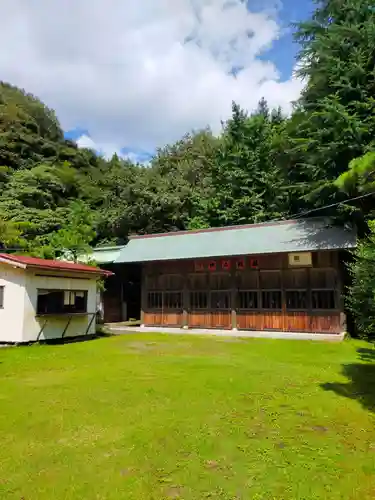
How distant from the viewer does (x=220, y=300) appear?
16.9 metres

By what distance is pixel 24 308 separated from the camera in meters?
12.3

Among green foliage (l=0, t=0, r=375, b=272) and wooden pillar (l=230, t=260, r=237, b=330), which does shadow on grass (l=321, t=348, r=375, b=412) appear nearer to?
green foliage (l=0, t=0, r=375, b=272)

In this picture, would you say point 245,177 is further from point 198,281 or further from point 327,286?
point 327,286

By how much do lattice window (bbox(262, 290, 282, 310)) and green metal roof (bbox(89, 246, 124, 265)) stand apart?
28.2 ft

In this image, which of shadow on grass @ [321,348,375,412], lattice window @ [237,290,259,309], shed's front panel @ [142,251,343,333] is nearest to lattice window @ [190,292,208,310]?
shed's front panel @ [142,251,343,333]

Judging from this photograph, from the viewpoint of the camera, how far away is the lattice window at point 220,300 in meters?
16.7

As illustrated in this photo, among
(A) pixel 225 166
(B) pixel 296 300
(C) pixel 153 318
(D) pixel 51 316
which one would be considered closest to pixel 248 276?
(B) pixel 296 300

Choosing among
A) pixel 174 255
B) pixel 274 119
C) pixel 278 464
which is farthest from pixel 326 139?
pixel 274 119

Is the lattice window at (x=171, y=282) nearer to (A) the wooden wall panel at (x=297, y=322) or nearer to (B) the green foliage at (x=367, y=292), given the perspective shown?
(A) the wooden wall panel at (x=297, y=322)

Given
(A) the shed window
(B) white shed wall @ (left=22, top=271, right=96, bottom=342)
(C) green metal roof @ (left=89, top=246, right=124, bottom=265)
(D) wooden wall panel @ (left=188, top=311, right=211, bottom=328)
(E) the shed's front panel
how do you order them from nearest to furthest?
(B) white shed wall @ (left=22, top=271, right=96, bottom=342)
(A) the shed window
(E) the shed's front panel
(D) wooden wall panel @ (left=188, top=311, right=211, bottom=328)
(C) green metal roof @ (left=89, top=246, right=124, bottom=265)

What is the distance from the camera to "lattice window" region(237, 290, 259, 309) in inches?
635

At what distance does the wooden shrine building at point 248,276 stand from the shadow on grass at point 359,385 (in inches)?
212

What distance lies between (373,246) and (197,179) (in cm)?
2712

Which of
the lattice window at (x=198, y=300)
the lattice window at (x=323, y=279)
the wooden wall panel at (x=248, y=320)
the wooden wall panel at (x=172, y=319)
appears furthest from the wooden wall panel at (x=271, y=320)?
the wooden wall panel at (x=172, y=319)
